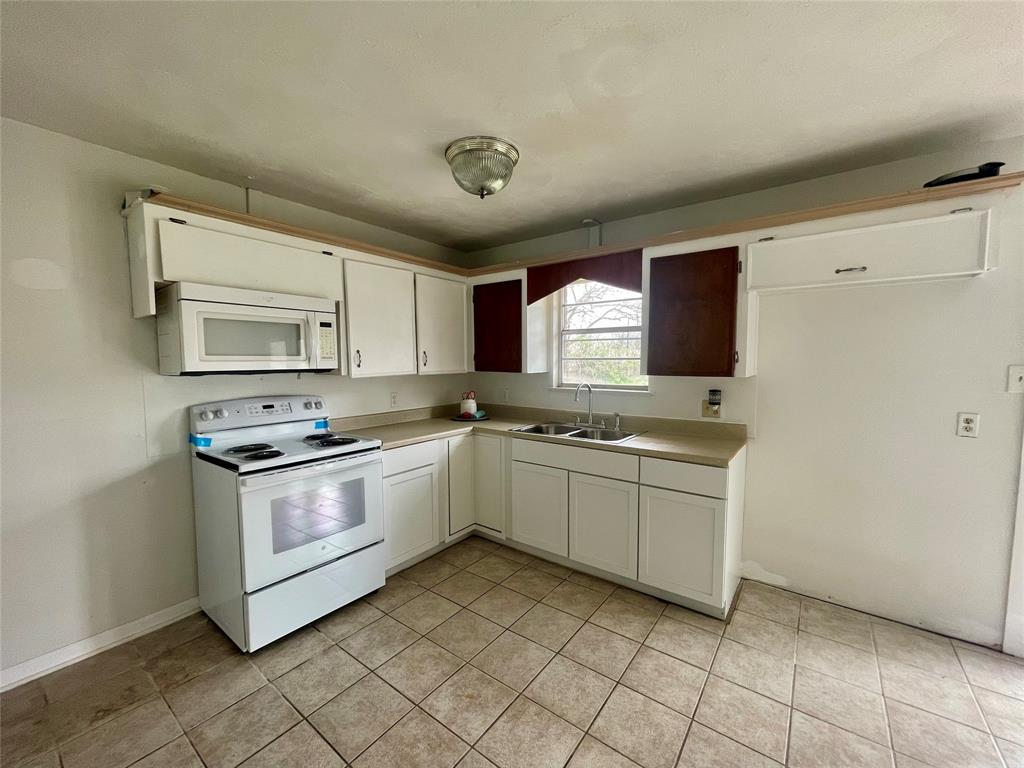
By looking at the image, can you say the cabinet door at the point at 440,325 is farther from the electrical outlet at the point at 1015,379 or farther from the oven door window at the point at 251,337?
the electrical outlet at the point at 1015,379

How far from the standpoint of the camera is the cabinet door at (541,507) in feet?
9.04

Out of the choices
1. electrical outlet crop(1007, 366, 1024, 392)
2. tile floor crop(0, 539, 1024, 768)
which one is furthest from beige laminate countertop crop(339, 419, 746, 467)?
electrical outlet crop(1007, 366, 1024, 392)

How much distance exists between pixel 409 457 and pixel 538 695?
4.96ft

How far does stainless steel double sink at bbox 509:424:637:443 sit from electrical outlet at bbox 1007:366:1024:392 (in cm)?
178

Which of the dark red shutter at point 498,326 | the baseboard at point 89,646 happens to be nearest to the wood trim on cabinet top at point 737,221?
the dark red shutter at point 498,326

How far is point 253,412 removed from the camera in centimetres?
242

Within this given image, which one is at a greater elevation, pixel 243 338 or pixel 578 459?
pixel 243 338

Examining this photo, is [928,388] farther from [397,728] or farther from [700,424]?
[397,728]

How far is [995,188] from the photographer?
178 centimetres

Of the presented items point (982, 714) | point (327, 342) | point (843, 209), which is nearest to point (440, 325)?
point (327, 342)

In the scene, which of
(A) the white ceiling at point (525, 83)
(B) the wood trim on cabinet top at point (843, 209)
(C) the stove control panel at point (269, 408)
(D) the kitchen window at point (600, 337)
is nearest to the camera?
(A) the white ceiling at point (525, 83)

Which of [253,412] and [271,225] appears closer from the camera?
[271,225]

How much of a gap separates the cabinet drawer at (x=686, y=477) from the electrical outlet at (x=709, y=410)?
23.7 inches

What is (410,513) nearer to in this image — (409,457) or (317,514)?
(409,457)
